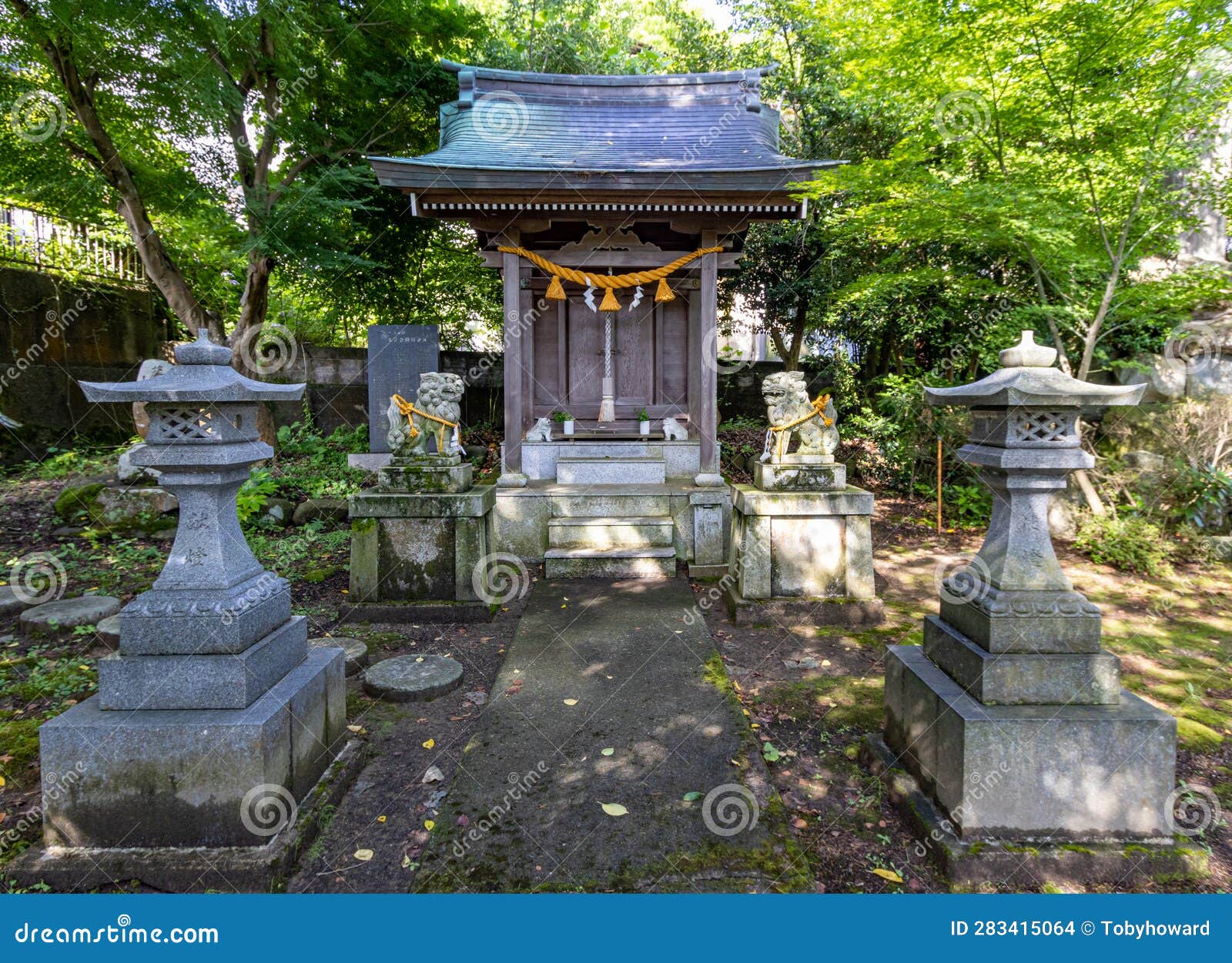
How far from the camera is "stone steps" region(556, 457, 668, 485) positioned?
7715 millimetres

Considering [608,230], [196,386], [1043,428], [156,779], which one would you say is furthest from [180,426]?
[608,230]

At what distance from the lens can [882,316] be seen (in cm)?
1069

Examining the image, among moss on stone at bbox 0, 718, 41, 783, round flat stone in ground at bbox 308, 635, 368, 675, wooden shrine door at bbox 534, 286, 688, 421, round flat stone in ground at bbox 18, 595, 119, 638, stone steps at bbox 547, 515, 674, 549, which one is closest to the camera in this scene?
moss on stone at bbox 0, 718, 41, 783

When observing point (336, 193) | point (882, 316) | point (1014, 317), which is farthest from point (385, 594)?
point (882, 316)

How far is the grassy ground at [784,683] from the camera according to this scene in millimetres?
2576

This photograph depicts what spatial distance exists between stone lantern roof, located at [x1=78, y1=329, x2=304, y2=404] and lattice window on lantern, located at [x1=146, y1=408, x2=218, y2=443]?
0.07 meters

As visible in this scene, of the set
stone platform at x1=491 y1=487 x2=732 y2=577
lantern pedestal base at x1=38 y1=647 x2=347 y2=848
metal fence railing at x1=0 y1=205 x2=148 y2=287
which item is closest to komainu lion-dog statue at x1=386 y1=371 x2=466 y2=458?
stone platform at x1=491 y1=487 x2=732 y2=577

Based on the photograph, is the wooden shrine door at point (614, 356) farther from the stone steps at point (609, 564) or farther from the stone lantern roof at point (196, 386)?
the stone lantern roof at point (196, 386)

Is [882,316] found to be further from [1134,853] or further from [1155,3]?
[1134,853]

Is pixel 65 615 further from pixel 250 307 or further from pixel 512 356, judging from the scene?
pixel 250 307

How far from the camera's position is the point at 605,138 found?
29.1ft

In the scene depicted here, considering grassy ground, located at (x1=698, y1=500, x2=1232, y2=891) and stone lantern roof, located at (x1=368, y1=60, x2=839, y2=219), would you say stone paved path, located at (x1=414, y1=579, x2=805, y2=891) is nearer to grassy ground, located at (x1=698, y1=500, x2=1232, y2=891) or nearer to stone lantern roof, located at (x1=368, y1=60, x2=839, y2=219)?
grassy ground, located at (x1=698, y1=500, x2=1232, y2=891)

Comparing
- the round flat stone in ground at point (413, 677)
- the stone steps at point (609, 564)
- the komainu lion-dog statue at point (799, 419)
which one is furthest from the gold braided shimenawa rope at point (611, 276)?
the round flat stone in ground at point (413, 677)

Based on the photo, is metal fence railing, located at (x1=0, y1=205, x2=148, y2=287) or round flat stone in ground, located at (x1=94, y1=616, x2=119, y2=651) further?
metal fence railing, located at (x1=0, y1=205, x2=148, y2=287)
